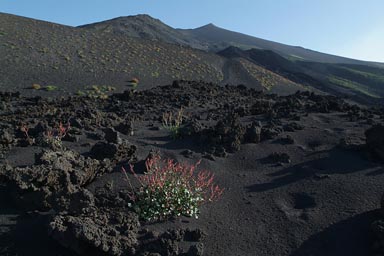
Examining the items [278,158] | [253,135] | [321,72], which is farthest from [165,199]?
[321,72]

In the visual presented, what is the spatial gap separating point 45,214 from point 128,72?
24.5 metres

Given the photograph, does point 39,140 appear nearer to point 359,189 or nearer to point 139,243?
point 139,243

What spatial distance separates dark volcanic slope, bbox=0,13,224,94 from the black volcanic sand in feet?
48.5

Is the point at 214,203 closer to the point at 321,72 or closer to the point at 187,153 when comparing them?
the point at 187,153

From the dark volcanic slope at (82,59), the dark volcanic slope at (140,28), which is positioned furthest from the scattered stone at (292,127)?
the dark volcanic slope at (140,28)

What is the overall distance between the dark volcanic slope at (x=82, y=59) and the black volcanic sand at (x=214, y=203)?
14.8 m

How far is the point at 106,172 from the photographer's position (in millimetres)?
6316

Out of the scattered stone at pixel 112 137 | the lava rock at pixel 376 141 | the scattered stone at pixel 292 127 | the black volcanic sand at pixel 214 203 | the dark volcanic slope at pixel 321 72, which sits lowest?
the dark volcanic slope at pixel 321 72

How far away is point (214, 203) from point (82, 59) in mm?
26376

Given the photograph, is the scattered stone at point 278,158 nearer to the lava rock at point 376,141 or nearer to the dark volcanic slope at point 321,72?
the lava rock at point 376,141

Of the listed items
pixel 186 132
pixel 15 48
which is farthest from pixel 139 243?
pixel 15 48

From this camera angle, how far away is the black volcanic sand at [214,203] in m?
4.62

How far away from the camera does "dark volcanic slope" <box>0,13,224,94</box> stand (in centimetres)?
2442

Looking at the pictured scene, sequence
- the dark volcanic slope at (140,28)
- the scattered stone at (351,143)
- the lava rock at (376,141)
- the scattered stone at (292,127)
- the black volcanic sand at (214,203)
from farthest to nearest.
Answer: the dark volcanic slope at (140,28) → the scattered stone at (292,127) → the scattered stone at (351,143) → the lava rock at (376,141) → the black volcanic sand at (214,203)
